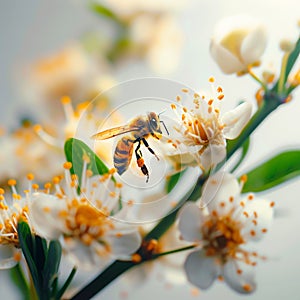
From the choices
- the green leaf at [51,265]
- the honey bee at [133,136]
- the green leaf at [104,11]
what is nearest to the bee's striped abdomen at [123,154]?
the honey bee at [133,136]

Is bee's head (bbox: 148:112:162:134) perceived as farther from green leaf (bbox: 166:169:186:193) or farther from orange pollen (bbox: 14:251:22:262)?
orange pollen (bbox: 14:251:22:262)

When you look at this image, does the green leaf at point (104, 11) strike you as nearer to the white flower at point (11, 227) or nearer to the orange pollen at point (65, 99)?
the orange pollen at point (65, 99)

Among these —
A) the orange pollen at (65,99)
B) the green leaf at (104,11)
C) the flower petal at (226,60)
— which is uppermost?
the green leaf at (104,11)

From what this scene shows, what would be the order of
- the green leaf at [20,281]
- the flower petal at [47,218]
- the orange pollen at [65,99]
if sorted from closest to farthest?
the flower petal at [47,218] < the green leaf at [20,281] < the orange pollen at [65,99]

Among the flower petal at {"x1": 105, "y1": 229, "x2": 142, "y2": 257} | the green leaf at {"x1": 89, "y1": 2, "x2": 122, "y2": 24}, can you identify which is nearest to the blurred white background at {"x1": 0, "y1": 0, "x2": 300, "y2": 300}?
the green leaf at {"x1": 89, "y1": 2, "x2": 122, "y2": 24}

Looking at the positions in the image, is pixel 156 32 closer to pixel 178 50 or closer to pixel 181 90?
pixel 178 50

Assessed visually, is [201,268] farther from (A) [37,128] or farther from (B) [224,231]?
(A) [37,128]
